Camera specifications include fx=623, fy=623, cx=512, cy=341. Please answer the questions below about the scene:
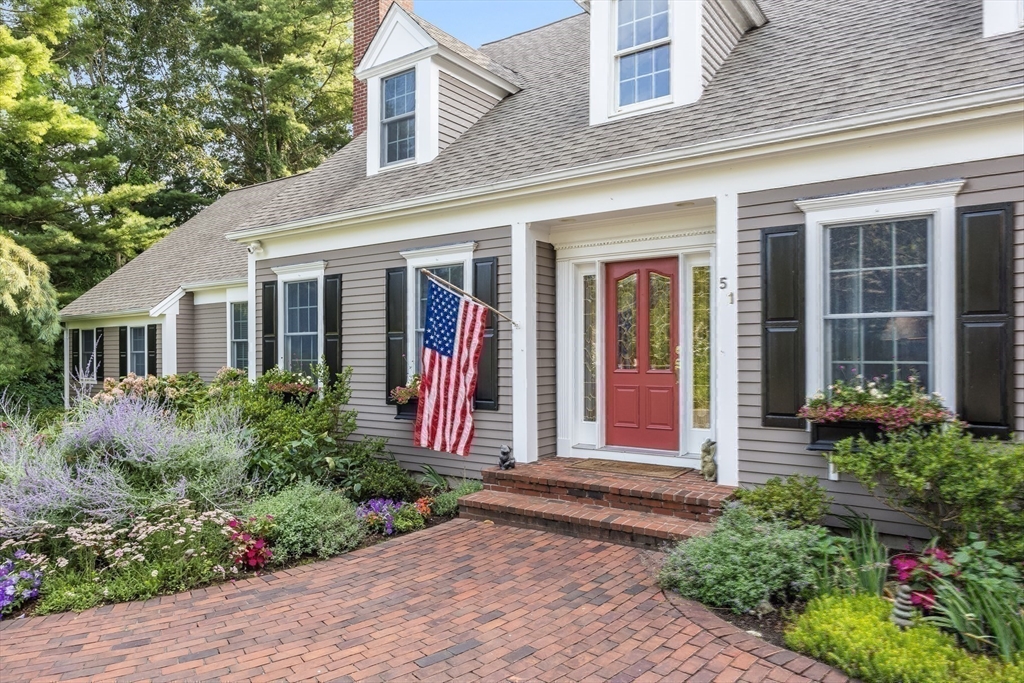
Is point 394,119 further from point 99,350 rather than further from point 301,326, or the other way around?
point 99,350

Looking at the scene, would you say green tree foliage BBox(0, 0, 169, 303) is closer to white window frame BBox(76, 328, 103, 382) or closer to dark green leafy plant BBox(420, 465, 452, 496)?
white window frame BBox(76, 328, 103, 382)

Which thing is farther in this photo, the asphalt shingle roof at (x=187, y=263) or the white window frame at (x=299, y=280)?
the asphalt shingle roof at (x=187, y=263)

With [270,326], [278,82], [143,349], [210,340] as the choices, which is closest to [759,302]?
[270,326]

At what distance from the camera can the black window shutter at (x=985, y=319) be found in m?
4.40

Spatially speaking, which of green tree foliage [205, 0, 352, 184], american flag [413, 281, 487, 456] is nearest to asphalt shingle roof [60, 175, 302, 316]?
green tree foliage [205, 0, 352, 184]

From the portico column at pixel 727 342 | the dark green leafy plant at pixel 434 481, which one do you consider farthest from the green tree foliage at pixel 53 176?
the portico column at pixel 727 342

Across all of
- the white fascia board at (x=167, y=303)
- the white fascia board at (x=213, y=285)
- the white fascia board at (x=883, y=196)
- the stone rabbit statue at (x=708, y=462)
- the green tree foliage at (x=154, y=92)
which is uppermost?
the green tree foliage at (x=154, y=92)

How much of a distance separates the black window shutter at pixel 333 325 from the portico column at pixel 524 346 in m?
2.87

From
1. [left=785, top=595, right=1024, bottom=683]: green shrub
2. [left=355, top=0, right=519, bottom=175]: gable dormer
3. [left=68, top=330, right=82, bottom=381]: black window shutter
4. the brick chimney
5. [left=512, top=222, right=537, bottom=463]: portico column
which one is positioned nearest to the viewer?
[left=785, top=595, right=1024, bottom=683]: green shrub

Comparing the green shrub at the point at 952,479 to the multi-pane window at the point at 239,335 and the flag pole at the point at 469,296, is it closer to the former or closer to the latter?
the flag pole at the point at 469,296

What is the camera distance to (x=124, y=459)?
557cm

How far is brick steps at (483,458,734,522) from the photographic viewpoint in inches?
207

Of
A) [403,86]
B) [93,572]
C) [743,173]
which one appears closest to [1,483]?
[93,572]

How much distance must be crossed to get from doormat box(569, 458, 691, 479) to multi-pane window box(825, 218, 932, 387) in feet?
5.84
